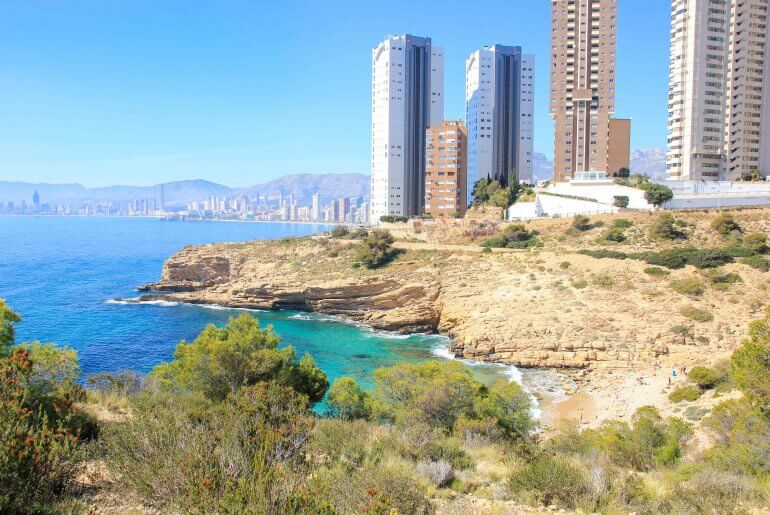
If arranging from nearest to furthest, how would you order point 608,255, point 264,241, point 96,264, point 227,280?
point 608,255 < point 227,280 < point 264,241 < point 96,264

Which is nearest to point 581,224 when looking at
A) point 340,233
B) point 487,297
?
point 487,297

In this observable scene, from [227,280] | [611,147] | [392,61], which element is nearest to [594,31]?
[611,147]

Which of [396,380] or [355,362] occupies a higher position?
[396,380]

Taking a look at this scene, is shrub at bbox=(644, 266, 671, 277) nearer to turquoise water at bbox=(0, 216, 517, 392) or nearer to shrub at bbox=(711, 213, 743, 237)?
shrub at bbox=(711, 213, 743, 237)

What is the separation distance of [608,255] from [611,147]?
24.2m

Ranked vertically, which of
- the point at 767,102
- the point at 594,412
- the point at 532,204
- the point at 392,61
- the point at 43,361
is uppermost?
the point at 392,61

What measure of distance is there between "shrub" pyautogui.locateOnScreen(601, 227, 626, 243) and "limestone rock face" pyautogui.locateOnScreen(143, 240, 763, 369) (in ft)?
14.6

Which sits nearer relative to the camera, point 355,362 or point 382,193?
point 355,362

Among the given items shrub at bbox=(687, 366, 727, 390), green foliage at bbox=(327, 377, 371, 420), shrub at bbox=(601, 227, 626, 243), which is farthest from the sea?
shrub at bbox=(601, 227, 626, 243)

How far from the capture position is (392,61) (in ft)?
202

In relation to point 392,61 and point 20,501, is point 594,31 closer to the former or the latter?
point 392,61

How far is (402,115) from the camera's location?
207 ft

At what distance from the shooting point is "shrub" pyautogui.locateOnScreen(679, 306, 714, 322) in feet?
92.6

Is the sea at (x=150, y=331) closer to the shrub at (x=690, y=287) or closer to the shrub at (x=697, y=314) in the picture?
the shrub at (x=697, y=314)
